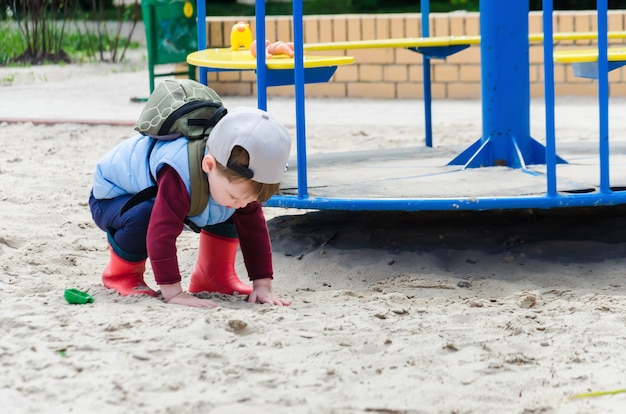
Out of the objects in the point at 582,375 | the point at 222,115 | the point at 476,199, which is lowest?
the point at 582,375

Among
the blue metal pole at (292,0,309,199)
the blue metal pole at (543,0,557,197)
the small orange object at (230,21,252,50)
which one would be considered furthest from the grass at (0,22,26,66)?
the blue metal pole at (543,0,557,197)

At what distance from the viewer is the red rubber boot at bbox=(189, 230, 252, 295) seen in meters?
3.54

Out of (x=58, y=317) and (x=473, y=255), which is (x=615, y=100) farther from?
(x=58, y=317)

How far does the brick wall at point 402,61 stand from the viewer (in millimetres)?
9008

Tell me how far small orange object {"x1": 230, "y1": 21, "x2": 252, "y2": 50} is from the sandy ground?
0.90 meters

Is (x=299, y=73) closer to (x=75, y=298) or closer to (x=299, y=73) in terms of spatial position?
(x=299, y=73)

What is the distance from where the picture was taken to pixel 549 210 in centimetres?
495

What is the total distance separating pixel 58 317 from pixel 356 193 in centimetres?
154

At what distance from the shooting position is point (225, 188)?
122 inches

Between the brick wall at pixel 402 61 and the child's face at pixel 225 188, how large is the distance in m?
6.05

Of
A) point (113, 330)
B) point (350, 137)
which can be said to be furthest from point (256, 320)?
point (350, 137)

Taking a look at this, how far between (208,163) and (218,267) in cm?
57

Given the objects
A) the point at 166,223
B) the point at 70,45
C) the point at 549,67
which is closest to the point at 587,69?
the point at 549,67

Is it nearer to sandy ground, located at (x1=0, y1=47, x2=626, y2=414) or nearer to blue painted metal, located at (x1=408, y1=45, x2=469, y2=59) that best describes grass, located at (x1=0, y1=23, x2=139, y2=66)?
sandy ground, located at (x1=0, y1=47, x2=626, y2=414)
